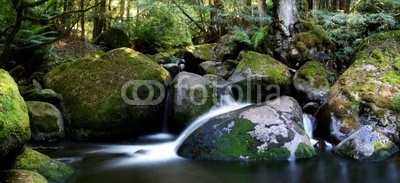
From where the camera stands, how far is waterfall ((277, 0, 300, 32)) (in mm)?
9336

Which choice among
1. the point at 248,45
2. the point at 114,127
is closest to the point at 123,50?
the point at 114,127

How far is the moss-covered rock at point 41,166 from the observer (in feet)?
14.1

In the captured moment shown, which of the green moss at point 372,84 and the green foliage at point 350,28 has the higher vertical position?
the green foliage at point 350,28

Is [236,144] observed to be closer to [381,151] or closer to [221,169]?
[221,169]

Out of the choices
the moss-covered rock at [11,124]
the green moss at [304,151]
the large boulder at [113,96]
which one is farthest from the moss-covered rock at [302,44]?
the moss-covered rock at [11,124]

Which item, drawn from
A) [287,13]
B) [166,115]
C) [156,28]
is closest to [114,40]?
[156,28]

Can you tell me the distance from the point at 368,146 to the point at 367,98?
1.44m

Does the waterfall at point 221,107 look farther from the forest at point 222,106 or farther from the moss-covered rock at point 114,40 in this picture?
the moss-covered rock at point 114,40

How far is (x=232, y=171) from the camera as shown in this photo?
5035mm

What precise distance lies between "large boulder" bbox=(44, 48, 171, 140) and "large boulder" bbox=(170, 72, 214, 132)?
1.88 ft

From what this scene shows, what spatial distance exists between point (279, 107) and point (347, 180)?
6.63 ft

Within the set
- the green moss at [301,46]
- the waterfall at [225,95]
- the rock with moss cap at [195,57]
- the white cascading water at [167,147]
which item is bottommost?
the white cascading water at [167,147]

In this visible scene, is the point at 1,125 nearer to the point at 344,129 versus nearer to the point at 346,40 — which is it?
the point at 344,129

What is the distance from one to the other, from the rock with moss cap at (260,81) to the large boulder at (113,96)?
1.78m
